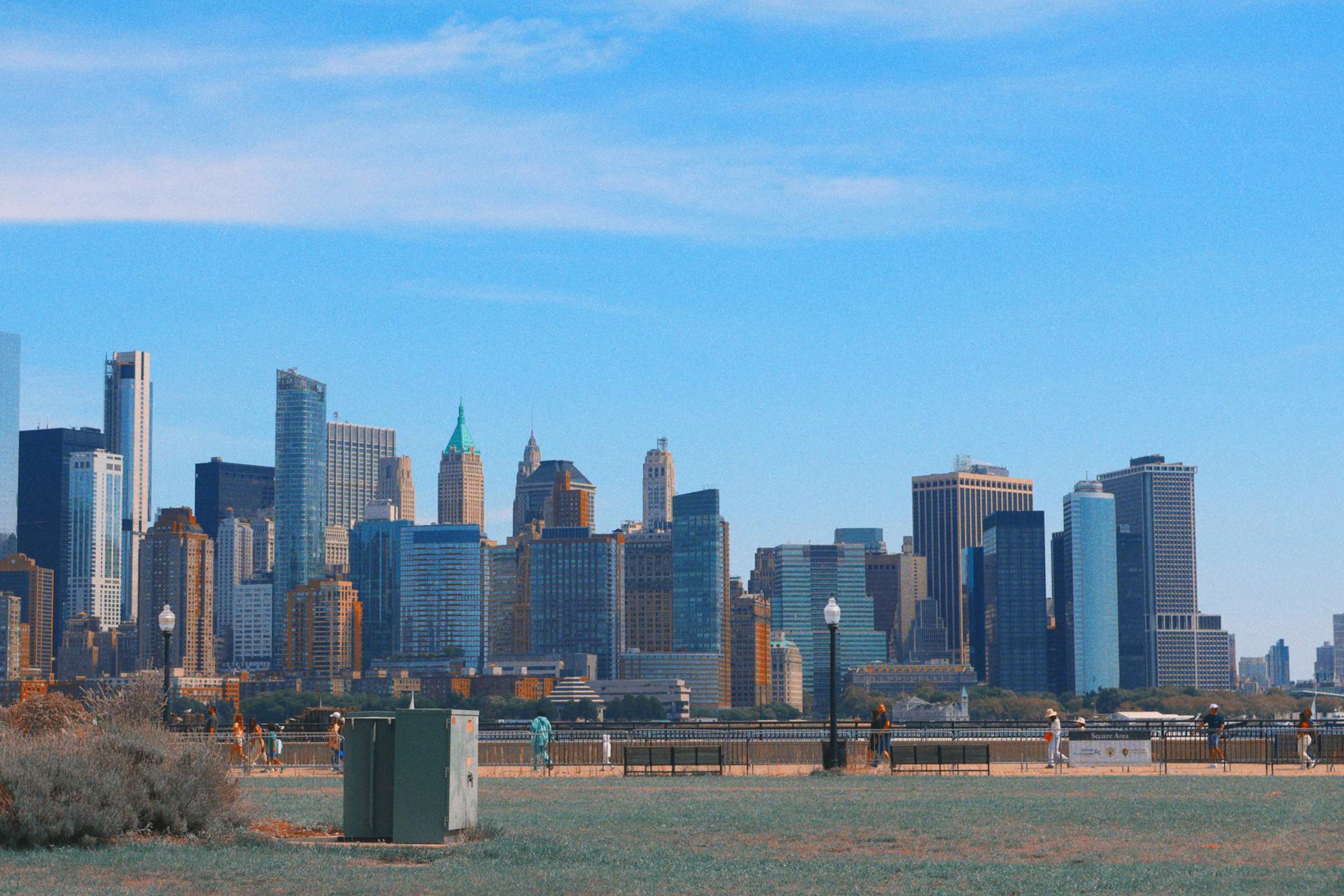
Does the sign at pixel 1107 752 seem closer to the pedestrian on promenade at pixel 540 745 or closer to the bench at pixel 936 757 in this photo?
the bench at pixel 936 757

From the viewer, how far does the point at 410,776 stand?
20.8 m

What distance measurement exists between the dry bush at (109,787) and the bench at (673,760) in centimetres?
1775

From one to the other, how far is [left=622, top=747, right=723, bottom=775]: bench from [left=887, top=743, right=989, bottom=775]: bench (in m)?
3.87

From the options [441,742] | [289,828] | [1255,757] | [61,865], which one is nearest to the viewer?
[61,865]

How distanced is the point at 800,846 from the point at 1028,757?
26005 mm

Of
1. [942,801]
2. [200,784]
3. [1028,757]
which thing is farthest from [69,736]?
[1028,757]

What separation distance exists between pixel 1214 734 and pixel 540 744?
16.0m

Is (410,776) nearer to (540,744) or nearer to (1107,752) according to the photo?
(540,744)

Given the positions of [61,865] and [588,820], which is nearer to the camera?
[61,865]

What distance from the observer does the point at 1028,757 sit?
1796 inches

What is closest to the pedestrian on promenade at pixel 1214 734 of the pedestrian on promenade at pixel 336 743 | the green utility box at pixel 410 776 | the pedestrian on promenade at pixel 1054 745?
the pedestrian on promenade at pixel 1054 745

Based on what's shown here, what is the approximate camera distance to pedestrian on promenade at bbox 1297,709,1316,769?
40781mm

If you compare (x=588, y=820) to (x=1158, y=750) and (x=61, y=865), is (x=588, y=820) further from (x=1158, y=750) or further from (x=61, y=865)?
(x=1158, y=750)

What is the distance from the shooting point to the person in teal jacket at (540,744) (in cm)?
4212
